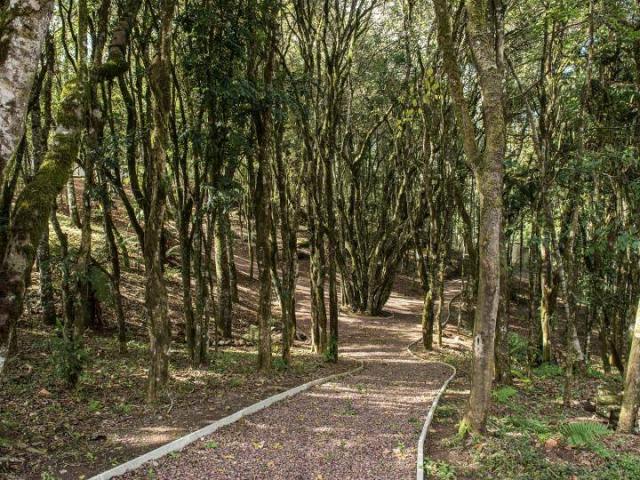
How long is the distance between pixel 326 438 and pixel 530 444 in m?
2.94

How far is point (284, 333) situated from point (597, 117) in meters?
10.2

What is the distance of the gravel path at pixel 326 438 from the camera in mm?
5586

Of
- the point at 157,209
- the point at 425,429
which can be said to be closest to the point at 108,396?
the point at 157,209

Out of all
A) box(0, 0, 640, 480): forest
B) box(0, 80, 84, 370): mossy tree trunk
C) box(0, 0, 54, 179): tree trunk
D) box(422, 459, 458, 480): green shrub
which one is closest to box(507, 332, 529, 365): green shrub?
box(0, 0, 640, 480): forest

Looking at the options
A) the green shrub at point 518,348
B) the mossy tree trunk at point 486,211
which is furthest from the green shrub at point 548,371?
the mossy tree trunk at point 486,211

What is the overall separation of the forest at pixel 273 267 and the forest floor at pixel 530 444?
0.04 m

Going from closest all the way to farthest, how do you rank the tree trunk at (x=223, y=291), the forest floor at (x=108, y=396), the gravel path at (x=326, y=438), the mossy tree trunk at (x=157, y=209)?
the forest floor at (x=108, y=396) → the gravel path at (x=326, y=438) → the mossy tree trunk at (x=157, y=209) → the tree trunk at (x=223, y=291)

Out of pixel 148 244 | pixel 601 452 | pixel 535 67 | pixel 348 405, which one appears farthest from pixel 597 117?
pixel 148 244

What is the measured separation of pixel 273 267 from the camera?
531 inches

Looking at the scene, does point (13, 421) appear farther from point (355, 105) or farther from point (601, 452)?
point (355, 105)

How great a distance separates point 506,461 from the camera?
6141 millimetres

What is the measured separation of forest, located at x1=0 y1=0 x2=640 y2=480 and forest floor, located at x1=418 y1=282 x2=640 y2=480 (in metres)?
0.04

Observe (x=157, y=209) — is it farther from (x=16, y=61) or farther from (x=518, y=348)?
(x=518, y=348)

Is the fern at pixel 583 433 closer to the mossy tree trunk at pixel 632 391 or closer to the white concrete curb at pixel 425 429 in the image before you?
the mossy tree trunk at pixel 632 391
